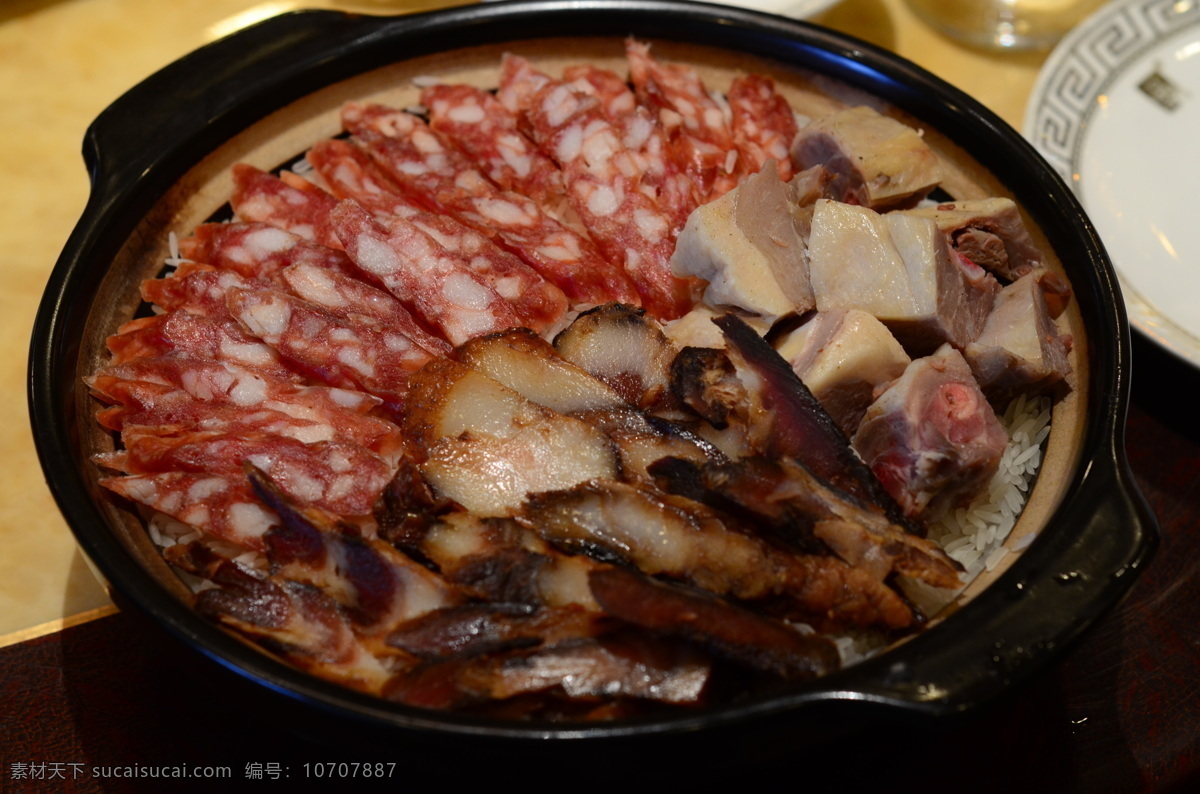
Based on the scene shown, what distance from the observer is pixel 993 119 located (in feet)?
7.90

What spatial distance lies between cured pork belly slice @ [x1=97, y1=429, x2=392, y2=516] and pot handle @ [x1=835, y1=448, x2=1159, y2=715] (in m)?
1.03

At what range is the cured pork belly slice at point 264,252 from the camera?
2299 mm

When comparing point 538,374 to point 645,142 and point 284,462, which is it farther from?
point 645,142

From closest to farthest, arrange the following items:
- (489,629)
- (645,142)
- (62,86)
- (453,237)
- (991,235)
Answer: (489,629), (991,235), (453,237), (645,142), (62,86)

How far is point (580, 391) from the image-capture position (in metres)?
1.93

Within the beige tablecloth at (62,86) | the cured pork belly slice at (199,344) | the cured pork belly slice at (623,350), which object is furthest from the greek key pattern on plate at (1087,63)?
the cured pork belly slice at (199,344)

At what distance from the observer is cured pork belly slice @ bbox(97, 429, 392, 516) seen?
1.85m

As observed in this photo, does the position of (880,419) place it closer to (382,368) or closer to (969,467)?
(969,467)

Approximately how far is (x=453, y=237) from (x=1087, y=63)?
7.86 ft

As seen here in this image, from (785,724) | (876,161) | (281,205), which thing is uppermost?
(281,205)

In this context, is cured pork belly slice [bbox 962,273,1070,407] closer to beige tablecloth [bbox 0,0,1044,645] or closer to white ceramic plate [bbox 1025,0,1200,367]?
white ceramic plate [bbox 1025,0,1200,367]

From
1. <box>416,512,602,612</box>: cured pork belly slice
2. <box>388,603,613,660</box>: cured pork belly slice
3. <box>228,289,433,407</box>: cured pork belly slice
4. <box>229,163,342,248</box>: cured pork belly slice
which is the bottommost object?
<box>388,603,613,660</box>: cured pork belly slice

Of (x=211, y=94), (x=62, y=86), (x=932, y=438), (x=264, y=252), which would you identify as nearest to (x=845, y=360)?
(x=932, y=438)

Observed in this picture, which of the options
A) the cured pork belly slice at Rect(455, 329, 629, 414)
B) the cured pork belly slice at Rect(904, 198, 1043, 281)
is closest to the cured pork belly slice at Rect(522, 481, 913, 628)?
the cured pork belly slice at Rect(455, 329, 629, 414)
